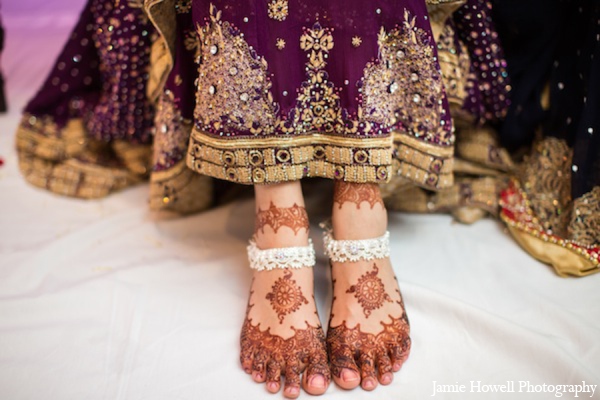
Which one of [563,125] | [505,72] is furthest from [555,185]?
[505,72]

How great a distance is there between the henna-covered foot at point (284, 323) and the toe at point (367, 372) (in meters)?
0.05

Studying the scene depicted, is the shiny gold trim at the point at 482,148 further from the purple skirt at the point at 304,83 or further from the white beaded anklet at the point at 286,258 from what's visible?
the white beaded anklet at the point at 286,258

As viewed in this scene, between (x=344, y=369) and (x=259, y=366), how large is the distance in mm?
122

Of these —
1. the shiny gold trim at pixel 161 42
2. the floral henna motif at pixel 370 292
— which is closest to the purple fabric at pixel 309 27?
the shiny gold trim at pixel 161 42

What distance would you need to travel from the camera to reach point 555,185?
3.64 ft

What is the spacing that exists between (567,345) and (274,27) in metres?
0.63

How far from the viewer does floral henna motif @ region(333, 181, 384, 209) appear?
90 cm

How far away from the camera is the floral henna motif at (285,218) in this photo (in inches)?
35.1

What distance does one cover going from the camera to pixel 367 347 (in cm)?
85

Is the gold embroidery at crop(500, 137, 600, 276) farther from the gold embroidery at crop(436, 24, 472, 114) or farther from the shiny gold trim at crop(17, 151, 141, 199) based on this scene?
the shiny gold trim at crop(17, 151, 141, 199)

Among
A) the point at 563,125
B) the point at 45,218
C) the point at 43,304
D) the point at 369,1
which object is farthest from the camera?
the point at 45,218

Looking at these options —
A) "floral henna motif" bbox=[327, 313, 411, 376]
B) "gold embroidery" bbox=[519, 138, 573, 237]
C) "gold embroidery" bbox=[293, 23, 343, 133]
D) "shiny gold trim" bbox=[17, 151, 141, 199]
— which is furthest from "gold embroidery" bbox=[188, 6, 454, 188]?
"shiny gold trim" bbox=[17, 151, 141, 199]

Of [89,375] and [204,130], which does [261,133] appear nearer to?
[204,130]

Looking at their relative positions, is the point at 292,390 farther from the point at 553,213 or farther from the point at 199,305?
the point at 553,213
